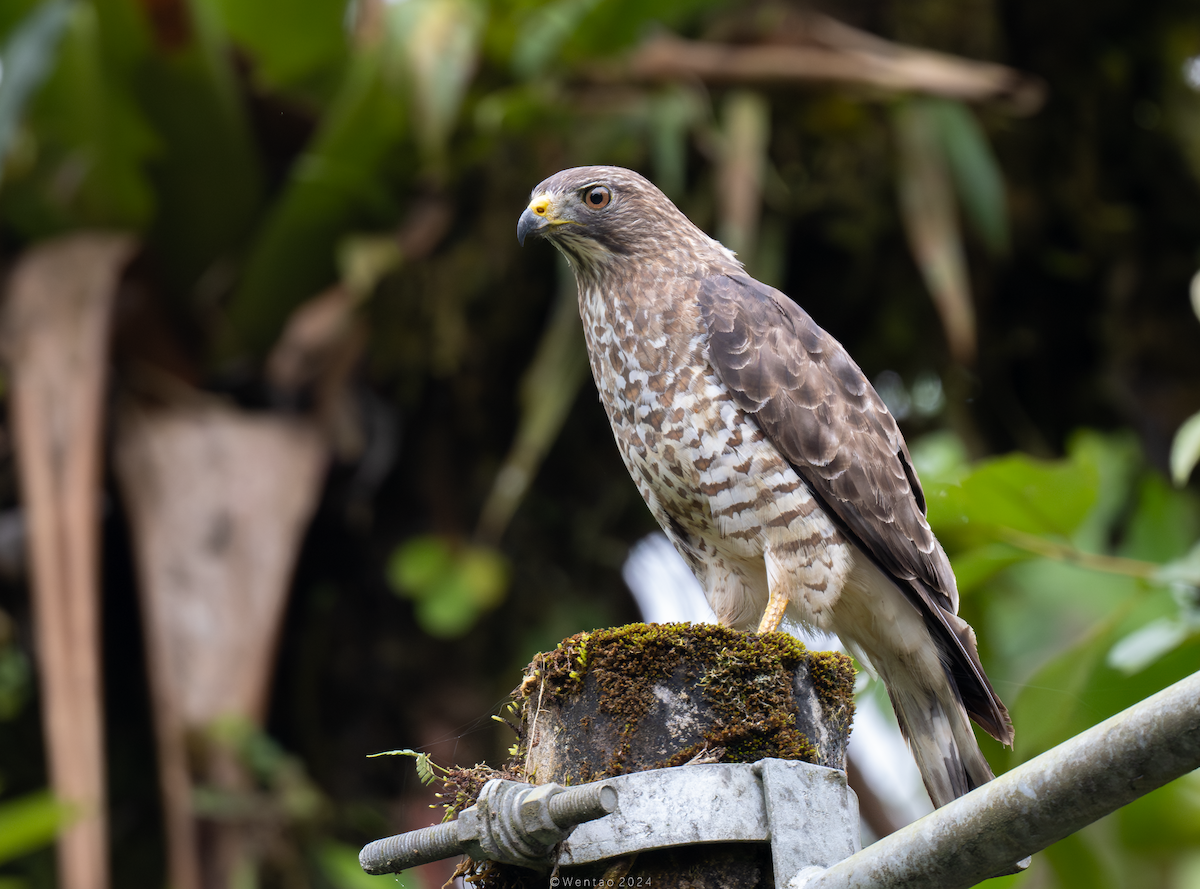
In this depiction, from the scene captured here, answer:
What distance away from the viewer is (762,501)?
236cm

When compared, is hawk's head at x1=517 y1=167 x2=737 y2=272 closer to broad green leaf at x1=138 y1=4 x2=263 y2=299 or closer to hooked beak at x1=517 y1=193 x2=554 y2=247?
hooked beak at x1=517 y1=193 x2=554 y2=247

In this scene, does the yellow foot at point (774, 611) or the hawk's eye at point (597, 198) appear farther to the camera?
the hawk's eye at point (597, 198)

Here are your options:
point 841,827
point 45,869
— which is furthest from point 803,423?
point 45,869

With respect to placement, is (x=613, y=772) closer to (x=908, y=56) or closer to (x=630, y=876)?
(x=630, y=876)

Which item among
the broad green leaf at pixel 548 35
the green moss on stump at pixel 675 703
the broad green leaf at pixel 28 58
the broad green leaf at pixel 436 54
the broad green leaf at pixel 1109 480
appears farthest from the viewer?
the broad green leaf at pixel 1109 480

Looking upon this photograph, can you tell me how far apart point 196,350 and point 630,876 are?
417 centimetres

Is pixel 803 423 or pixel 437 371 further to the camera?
pixel 437 371

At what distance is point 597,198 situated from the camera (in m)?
2.69

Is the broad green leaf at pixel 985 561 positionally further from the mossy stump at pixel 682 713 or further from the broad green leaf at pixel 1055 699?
the mossy stump at pixel 682 713

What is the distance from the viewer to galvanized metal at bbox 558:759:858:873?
4.70 feet

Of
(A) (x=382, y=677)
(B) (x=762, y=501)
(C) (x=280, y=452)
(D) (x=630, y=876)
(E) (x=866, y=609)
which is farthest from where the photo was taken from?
(A) (x=382, y=677)

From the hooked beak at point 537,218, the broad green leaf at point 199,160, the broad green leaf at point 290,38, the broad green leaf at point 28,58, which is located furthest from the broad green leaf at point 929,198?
the broad green leaf at point 28,58

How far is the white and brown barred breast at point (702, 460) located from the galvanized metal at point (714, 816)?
90 centimetres

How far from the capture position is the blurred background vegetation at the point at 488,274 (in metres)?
4.60
